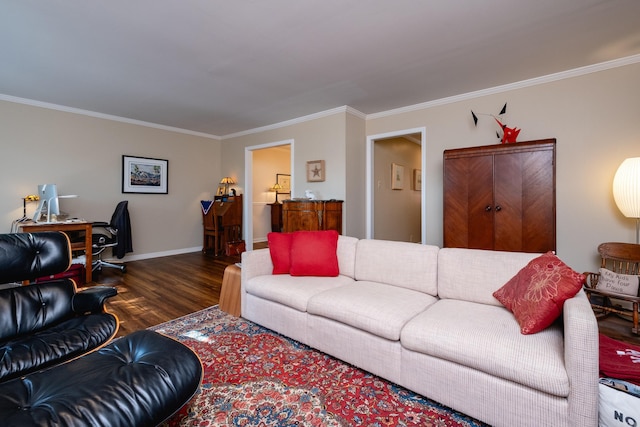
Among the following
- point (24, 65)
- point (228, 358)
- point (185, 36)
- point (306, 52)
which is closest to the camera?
point (228, 358)

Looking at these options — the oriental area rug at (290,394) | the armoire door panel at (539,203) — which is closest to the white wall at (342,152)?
the armoire door panel at (539,203)

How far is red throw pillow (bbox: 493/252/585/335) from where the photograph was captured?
1405 millimetres

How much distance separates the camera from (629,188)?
2.65 metres

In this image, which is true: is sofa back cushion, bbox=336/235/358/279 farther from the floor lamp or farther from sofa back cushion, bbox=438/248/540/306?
the floor lamp

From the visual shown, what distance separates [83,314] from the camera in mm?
1790

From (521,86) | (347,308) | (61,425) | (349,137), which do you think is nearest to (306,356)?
(347,308)

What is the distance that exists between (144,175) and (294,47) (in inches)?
158

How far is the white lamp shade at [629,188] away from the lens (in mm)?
2613

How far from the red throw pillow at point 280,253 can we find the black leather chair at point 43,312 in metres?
1.19

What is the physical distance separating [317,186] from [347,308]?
10.3 feet

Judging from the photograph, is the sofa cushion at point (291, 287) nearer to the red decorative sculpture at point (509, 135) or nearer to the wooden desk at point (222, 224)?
the red decorative sculpture at point (509, 135)

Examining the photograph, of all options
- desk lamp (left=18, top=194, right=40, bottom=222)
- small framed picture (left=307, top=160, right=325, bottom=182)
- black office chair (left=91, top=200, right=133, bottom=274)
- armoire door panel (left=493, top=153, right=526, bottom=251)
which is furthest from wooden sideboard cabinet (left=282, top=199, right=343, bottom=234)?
desk lamp (left=18, top=194, right=40, bottom=222)

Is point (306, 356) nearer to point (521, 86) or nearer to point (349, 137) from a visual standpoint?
point (349, 137)

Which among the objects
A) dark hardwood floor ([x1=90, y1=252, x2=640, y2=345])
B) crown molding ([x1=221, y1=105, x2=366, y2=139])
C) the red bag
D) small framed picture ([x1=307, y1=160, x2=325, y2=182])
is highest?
crown molding ([x1=221, y1=105, x2=366, y2=139])
